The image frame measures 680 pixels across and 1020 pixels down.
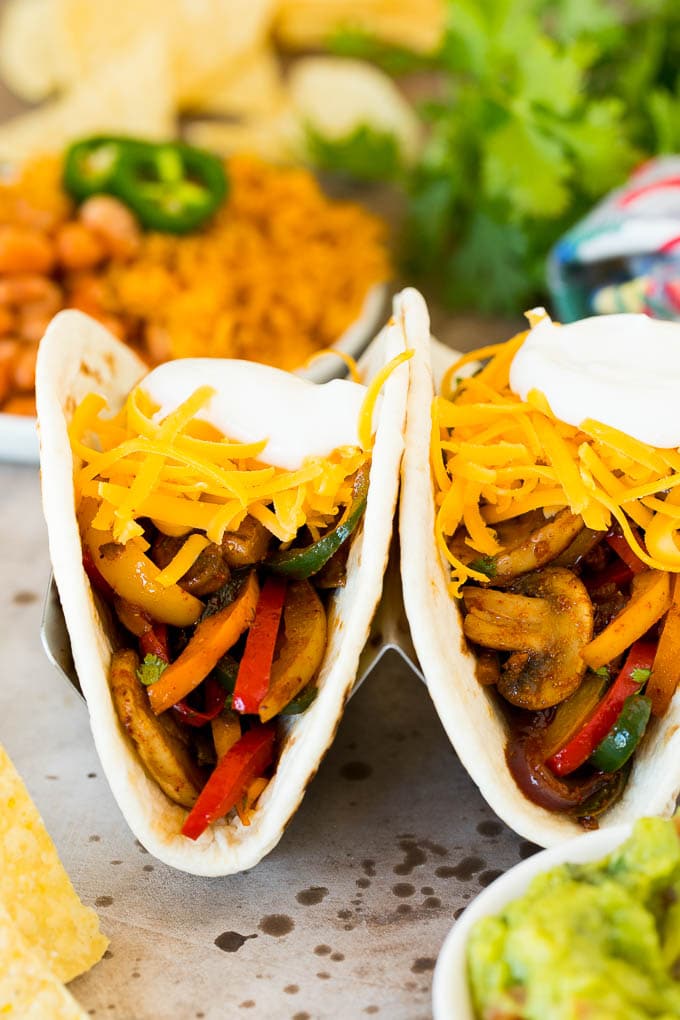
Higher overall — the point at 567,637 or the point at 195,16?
the point at 195,16

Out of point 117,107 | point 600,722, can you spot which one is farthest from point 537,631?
point 117,107

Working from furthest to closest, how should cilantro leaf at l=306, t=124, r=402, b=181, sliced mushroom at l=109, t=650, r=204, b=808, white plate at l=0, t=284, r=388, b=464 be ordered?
cilantro leaf at l=306, t=124, r=402, b=181 < white plate at l=0, t=284, r=388, b=464 < sliced mushroom at l=109, t=650, r=204, b=808

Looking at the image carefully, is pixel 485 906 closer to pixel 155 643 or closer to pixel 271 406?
pixel 155 643

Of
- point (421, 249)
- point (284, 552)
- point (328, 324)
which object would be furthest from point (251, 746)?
point (421, 249)

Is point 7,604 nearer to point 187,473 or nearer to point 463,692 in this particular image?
point 187,473

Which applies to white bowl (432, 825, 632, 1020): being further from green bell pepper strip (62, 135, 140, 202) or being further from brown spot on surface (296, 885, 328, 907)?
green bell pepper strip (62, 135, 140, 202)

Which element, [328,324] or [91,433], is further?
[328,324]

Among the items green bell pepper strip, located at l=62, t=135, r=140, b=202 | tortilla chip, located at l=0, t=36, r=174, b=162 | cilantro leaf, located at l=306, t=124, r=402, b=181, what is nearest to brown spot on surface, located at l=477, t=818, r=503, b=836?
green bell pepper strip, located at l=62, t=135, r=140, b=202
